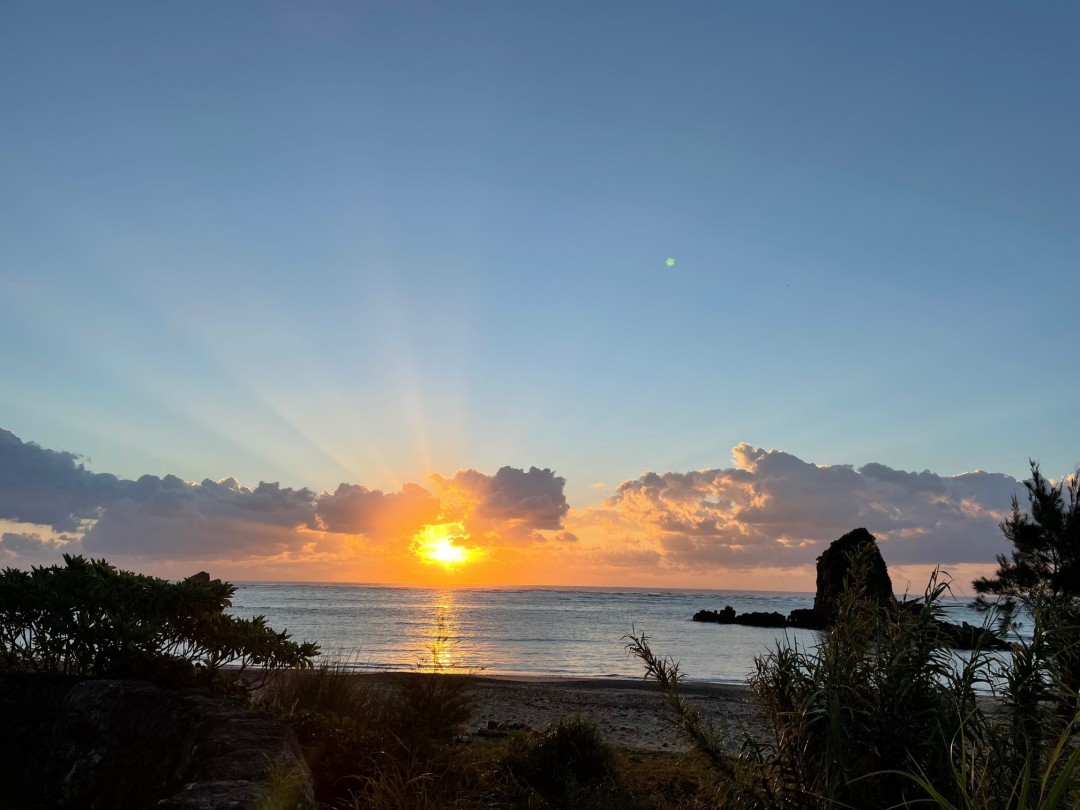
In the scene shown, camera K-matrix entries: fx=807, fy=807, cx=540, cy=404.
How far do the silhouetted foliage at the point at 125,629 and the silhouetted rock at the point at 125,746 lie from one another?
0.45 m

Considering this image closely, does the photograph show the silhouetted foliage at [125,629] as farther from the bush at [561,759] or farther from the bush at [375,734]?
the bush at [561,759]

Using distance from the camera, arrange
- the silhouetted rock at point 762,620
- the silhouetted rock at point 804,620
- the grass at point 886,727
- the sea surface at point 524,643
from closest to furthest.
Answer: the grass at point 886,727 < the sea surface at point 524,643 < the silhouetted rock at point 804,620 < the silhouetted rock at point 762,620

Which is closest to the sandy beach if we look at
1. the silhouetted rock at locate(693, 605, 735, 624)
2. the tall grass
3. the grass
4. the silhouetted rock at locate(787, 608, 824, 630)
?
the grass

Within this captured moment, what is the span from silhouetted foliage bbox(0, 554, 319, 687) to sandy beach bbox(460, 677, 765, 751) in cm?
562

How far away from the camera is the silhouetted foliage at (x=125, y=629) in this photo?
337 inches

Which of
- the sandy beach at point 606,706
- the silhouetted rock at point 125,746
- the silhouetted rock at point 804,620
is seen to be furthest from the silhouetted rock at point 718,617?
the silhouetted rock at point 125,746

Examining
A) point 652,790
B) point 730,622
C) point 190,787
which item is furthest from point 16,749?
point 730,622

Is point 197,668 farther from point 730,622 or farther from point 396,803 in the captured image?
point 730,622

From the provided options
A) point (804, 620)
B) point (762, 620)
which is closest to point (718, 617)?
point (762, 620)

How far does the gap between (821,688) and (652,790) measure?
563 cm

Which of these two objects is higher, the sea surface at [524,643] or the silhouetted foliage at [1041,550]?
the silhouetted foliage at [1041,550]

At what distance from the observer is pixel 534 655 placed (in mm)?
42062

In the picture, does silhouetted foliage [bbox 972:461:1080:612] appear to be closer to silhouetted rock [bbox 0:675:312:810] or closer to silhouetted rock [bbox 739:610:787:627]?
silhouetted rock [bbox 0:675:312:810]

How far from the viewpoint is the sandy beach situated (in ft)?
52.3
